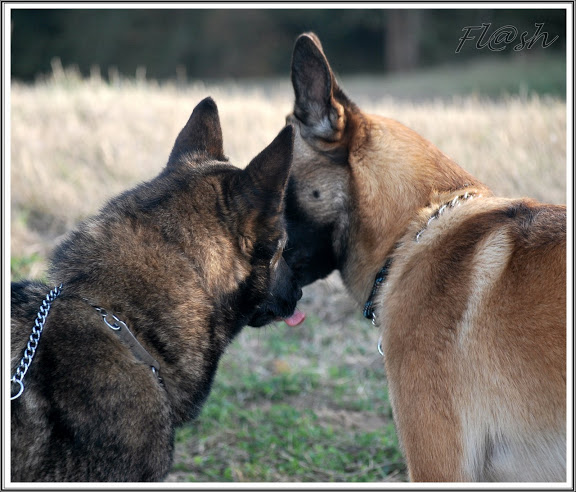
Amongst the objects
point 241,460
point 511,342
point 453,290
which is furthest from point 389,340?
point 241,460

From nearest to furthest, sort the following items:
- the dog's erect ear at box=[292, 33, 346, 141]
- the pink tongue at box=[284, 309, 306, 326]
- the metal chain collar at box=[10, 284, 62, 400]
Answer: the metal chain collar at box=[10, 284, 62, 400]
the dog's erect ear at box=[292, 33, 346, 141]
the pink tongue at box=[284, 309, 306, 326]

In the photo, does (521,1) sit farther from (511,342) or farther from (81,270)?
(81,270)

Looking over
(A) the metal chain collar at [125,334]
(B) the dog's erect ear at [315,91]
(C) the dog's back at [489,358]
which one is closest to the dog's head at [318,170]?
(B) the dog's erect ear at [315,91]

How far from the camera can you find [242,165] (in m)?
6.91

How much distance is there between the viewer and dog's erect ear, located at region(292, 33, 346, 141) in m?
2.72

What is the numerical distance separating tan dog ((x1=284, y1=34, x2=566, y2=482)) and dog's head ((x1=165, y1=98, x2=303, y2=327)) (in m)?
0.46

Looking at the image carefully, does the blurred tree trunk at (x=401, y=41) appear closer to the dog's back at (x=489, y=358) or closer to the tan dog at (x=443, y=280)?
the tan dog at (x=443, y=280)

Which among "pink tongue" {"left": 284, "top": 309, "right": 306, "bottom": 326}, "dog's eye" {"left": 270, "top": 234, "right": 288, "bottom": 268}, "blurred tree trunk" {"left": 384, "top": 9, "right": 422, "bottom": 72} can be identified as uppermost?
"dog's eye" {"left": 270, "top": 234, "right": 288, "bottom": 268}

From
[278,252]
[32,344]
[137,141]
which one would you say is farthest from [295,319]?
[137,141]

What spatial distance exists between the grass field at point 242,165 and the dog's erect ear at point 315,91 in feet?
6.12

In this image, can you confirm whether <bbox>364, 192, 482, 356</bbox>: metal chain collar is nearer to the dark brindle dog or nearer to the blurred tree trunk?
the dark brindle dog

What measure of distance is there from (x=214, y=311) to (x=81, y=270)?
535 mm

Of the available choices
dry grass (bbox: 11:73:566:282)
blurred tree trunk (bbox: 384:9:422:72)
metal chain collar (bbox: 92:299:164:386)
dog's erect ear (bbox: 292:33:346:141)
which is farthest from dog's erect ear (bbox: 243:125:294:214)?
blurred tree trunk (bbox: 384:9:422:72)

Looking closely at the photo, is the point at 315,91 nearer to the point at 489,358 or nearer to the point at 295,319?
the point at 295,319
